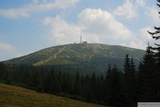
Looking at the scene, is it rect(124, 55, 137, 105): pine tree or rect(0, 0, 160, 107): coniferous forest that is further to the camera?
rect(124, 55, 137, 105): pine tree

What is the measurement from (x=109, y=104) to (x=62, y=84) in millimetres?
52857

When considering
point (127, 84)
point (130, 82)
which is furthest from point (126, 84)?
point (130, 82)

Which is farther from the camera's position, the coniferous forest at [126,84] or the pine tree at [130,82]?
the pine tree at [130,82]

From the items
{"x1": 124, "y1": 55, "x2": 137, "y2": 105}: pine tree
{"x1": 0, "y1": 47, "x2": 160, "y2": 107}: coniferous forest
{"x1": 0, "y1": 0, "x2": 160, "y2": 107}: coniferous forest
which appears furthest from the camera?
{"x1": 124, "y1": 55, "x2": 137, "y2": 105}: pine tree

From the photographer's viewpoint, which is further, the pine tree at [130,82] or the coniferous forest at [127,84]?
the pine tree at [130,82]

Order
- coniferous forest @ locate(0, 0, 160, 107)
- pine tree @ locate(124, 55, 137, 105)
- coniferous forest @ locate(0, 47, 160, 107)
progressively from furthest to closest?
pine tree @ locate(124, 55, 137, 105)
coniferous forest @ locate(0, 47, 160, 107)
coniferous forest @ locate(0, 0, 160, 107)

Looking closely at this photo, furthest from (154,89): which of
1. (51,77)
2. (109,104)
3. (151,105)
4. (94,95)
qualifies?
(51,77)

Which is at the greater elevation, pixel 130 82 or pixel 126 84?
pixel 130 82

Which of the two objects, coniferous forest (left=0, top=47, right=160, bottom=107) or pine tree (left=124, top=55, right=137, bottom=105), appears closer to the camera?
coniferous forest (left=0, top=47, right=160, bottom=107)

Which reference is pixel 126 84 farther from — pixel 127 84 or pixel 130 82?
pixel 130 82

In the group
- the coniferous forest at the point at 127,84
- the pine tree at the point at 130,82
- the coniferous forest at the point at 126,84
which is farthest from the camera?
the pine tree at the point at 130,82

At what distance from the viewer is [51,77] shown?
118125 millimetres

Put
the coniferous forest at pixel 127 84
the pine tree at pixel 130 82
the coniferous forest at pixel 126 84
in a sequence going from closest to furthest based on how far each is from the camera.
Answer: the coniferous forest at pixel 127 84 < the coniferous forest at pixel 126 84 < the pine tree at pixel 130 82

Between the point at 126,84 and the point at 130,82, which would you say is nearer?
the point at 130,82
